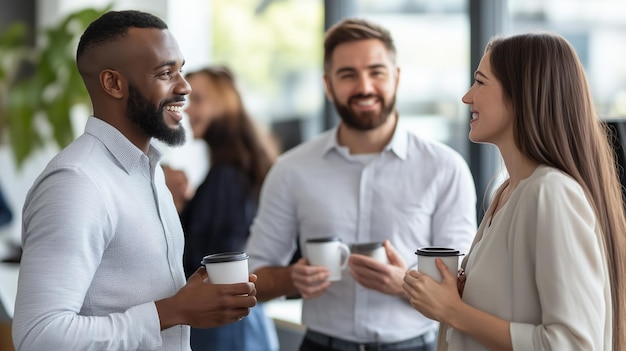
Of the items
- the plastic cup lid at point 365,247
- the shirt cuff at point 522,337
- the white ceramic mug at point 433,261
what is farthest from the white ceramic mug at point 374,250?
the shirt cuff at point 522,337

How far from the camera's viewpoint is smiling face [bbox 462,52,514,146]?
161 centimetres

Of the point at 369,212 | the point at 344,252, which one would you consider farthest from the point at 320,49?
the point at 344,252

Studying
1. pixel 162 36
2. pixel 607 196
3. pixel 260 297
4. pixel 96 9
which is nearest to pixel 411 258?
pixel 260 297

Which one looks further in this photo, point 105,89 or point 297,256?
point 297,256

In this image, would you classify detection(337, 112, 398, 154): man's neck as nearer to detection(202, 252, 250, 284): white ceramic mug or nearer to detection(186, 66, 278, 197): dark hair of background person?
detection(186, 66, 278, 197): dark hair of background person

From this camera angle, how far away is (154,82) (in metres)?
1.66

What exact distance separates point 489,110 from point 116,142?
72 cm

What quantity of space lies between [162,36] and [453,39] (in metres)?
2.03

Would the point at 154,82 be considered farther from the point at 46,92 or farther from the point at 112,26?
the point at 46,92

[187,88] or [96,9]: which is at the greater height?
[96,9]

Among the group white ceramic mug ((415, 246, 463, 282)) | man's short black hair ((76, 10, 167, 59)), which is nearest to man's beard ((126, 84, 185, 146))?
man's short black hair ((76, 10, 167, 59))

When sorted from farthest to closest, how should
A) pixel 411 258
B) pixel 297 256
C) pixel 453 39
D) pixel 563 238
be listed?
pixel 453 39 < pixel 297 256 < pixel 411 258 < pixel 563 238

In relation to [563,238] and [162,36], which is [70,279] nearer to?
[162,36]

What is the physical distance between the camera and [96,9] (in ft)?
16.1
